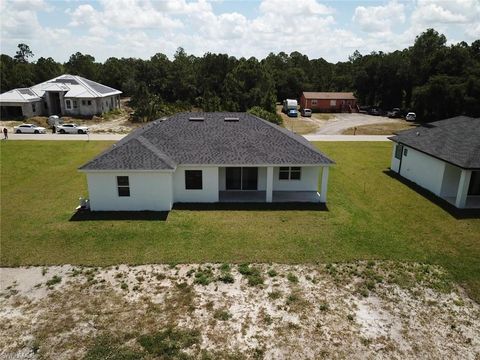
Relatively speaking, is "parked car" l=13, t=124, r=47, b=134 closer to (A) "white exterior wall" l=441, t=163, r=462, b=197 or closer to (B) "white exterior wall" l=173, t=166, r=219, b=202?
(B) "white exterior wall" l=173, t=166, r=219, b=202

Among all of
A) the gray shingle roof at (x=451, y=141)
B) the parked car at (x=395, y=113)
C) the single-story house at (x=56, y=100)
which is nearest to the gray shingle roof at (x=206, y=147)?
the gray shingle roof at (x=451, y=141)

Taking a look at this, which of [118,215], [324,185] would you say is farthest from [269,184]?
[118,215]

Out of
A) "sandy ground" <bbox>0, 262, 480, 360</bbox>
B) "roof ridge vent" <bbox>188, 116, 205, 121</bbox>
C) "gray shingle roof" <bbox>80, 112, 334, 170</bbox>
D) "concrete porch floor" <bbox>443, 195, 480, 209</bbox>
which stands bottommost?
"sandy ground" <bbox>0, 262, 480, 360</bbox>

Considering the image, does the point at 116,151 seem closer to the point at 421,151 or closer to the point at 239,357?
the point at 239,357

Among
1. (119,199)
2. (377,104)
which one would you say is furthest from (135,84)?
(119,199)

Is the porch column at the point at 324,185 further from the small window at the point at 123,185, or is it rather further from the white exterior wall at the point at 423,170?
the small window at the point at 123,185

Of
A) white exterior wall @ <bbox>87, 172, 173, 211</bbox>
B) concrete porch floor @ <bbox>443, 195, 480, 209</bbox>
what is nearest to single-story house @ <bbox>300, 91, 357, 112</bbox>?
concrete porch floor @ <bbox>443, 195, 480, 209</bbox>
